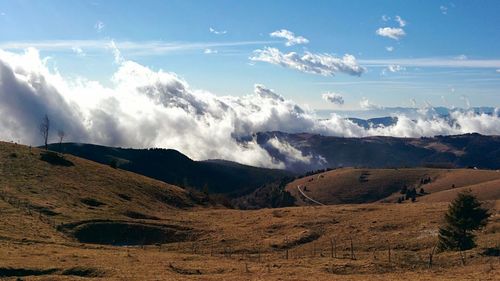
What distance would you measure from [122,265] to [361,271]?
2394cm

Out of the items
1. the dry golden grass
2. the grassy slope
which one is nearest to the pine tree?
the dry golden grass

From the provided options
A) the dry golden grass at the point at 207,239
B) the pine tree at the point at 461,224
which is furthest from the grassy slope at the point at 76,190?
the pine tree at the point at 461,224

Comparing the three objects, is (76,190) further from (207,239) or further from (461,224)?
(461,224)

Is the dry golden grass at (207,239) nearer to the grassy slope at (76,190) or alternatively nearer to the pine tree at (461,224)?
the grassy slope at (76,190)

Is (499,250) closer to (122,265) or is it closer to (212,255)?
(212,255)

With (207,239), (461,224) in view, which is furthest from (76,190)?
(461,224)

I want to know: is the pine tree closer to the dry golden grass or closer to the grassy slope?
the dry golden grass

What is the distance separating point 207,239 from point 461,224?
123 feet

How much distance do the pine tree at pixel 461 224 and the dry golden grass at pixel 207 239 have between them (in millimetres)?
2087

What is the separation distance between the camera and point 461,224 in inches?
2331

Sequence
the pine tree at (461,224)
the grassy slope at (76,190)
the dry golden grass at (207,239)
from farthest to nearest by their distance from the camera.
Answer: the grassy slope at (76,190), the pine tree at (461,224), the dry golden grass at (207,239)

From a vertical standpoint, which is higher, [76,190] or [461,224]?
[76,190]

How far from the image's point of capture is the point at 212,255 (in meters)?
61.9

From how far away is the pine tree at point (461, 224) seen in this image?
58056 millimetres
